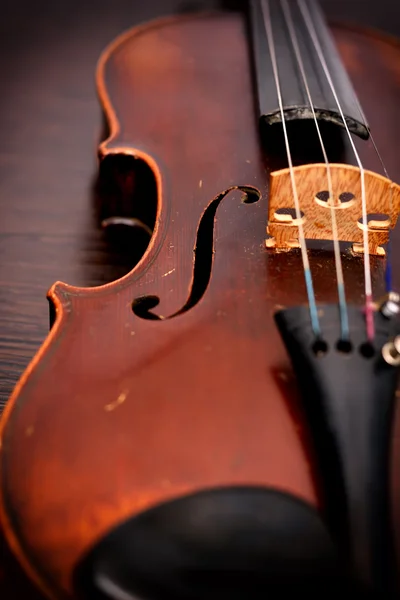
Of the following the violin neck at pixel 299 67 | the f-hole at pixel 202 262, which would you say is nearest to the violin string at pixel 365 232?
the violin neck at pixel 299 67

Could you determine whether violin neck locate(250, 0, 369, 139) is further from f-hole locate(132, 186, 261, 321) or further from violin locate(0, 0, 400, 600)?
f-hole locate(132, 186, 261, 321)

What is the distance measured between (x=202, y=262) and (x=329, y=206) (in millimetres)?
164

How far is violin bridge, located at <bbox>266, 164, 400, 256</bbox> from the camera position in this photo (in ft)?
2.43

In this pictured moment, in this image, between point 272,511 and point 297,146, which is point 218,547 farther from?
point 297,146

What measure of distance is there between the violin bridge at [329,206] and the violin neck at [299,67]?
0.86 feet

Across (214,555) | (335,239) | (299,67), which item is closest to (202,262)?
(335,239)

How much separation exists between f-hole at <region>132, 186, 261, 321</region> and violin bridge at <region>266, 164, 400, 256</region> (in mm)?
80

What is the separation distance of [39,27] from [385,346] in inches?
50.5

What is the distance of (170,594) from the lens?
1.60ft

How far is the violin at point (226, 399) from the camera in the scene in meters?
0.50

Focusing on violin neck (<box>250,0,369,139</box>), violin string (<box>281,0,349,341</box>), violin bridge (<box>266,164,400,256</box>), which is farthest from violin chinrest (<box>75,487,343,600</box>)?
violin neck (<box>250,0,369,139</box>)

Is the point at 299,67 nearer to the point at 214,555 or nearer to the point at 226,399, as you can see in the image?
the point at 226,399

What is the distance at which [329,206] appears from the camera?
0.76 metres

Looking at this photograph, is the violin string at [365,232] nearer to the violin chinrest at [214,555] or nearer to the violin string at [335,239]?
the violin string at [335,239]
